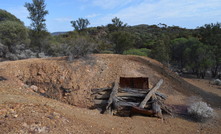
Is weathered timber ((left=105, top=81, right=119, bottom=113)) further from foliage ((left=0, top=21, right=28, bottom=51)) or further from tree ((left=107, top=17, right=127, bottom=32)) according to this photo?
tree ((left=107, top=17, right=127, bottom=32))

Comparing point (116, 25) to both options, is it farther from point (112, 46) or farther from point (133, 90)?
point (133, 90)

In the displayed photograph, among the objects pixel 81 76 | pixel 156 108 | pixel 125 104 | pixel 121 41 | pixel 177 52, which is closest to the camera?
pixel 156 108

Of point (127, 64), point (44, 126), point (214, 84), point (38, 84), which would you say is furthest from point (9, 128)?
point (214, 84)

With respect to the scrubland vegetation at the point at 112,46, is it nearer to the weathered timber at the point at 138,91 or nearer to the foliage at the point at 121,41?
the foliage at the point at 121,41

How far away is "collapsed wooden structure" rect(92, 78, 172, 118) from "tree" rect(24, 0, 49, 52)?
48.0ft

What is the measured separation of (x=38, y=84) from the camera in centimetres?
715

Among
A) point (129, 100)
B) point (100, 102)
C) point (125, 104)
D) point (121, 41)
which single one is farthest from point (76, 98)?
point (121, 41)

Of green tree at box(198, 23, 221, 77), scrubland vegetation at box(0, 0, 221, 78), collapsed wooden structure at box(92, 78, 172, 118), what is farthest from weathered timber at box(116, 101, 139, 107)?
green tree at box(198, 23, 221, 77)

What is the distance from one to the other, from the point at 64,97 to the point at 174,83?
516 cm

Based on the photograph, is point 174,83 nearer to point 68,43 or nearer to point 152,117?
point 152,117

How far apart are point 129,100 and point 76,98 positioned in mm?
1982

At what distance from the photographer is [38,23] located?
63.3 ft

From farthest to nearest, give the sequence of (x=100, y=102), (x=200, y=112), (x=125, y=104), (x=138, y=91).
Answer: (x=138, y=91), (x=100, y=102), (x=125, y=104), (x=200, y=112)

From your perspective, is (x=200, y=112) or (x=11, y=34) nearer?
(x=200, y=112)
